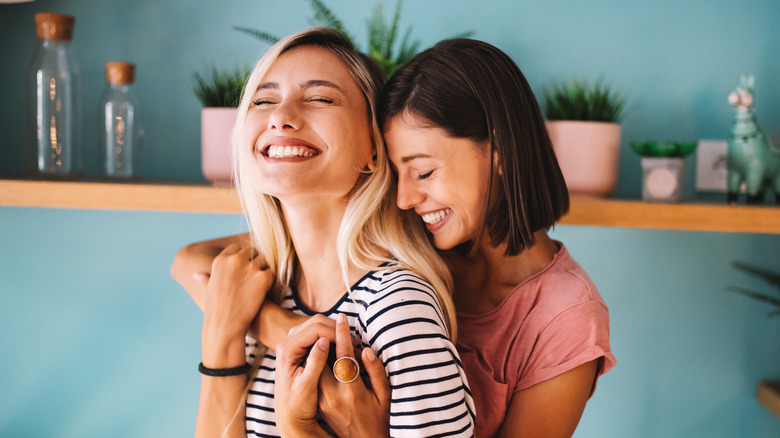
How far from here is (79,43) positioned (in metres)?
1.75

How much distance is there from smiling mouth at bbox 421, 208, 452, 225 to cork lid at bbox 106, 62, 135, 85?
0.85 m

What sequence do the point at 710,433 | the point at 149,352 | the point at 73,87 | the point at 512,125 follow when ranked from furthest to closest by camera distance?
the point at 149,352
the point at 710,433
the point at 73,87
the point at 512,125

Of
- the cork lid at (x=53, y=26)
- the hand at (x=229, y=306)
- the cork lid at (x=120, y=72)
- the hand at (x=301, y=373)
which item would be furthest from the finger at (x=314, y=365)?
the cork lid at (x=53, y=26)

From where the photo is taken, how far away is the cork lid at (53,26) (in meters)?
1.44

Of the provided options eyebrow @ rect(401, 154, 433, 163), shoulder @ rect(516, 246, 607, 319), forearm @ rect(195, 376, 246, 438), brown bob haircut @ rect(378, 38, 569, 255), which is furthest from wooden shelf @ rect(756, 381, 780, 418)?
forearm @ rect(195, 376, 246, 438)

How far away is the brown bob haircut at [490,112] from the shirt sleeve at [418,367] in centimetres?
22

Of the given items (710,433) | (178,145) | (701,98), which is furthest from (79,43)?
(710,433)

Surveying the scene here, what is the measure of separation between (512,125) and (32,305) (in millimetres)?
1568

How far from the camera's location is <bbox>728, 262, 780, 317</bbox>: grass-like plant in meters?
1.54

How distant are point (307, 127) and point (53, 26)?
85 cm

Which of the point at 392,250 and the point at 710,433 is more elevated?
the point at 392,250

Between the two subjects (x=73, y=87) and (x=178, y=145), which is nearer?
(x=73, y=87)

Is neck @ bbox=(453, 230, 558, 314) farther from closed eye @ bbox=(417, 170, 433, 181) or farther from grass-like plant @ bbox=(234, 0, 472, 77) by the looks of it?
grass-like plant @ bbox=(234, 0, 472, 77)

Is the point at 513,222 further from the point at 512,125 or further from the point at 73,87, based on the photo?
the point at 73,87
